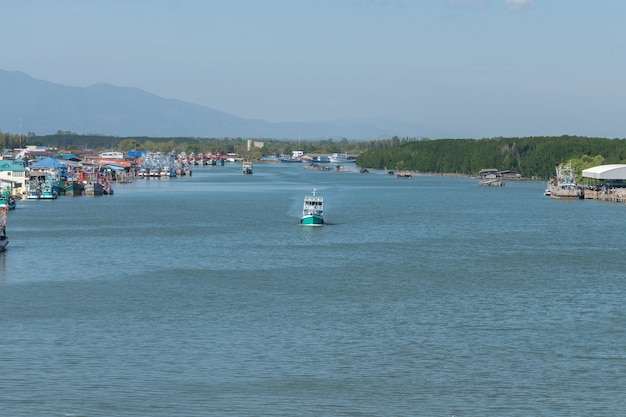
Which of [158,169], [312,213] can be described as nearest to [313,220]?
[312,213]

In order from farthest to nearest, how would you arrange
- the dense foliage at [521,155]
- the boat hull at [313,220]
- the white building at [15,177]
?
1. the dense foliage at [521,155]
2. the white building at [15,177]
3. the boat hull at [313,220]

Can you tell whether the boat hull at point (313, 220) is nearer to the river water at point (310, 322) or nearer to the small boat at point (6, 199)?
the river water at point (310, 322)

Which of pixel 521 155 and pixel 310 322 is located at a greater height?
pixel 521 155

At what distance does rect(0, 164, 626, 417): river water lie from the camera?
2166cm

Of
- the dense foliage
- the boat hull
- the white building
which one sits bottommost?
the boat hull

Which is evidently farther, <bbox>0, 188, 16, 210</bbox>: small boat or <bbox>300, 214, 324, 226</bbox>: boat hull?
<bbox>0, 188, 16, 210</bbox>: small boat

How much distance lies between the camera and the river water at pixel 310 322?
21.7 meters

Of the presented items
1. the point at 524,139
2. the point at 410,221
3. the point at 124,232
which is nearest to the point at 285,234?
the point at 124,232

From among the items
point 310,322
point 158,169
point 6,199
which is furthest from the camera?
point 158,169

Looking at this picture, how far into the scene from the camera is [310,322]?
29594mm

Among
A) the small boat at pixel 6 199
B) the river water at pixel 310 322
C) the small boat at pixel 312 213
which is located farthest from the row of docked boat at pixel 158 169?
the river water at pixel 310 322

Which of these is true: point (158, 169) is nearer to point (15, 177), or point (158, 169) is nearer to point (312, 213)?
point (15, 177)

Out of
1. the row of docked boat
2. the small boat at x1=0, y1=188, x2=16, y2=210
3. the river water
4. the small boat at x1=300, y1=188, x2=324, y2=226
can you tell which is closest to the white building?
the small boat at x1=0, y1=188, x2=16, y2=210

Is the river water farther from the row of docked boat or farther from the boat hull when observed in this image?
the row of docked boat
